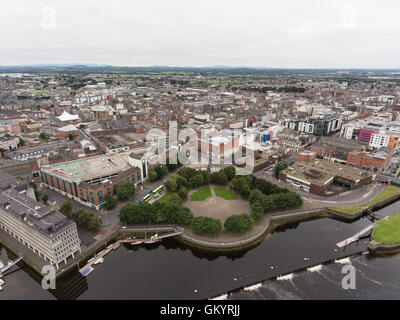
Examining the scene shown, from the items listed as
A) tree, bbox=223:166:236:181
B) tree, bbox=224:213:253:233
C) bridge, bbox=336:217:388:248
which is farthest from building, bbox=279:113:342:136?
tree, bbox=224:213:253:233

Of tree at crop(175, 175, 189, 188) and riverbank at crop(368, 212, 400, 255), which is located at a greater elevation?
tree at crop(175, 175, 189, 188)

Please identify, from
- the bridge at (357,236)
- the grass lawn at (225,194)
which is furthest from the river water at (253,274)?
the grass lawn at (225,194)

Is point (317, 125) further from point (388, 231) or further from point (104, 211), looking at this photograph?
point (104, 211)

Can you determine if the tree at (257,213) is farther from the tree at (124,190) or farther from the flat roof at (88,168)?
the flat roof at (88,168)

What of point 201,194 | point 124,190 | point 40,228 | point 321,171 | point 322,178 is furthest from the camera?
point 321,171

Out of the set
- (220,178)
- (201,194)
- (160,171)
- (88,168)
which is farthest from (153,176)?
(220,178)

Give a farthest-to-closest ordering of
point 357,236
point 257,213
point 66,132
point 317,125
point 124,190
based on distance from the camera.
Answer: point 317,125 < point 66,132 < point 124,190 < point 257,213 < point 357,236

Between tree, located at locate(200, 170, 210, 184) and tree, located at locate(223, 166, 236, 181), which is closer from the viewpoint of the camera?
tree, located at locate(200, 170, 210, 184)

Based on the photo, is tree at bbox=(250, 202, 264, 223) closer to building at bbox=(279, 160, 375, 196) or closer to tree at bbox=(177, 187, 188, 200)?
tree at bbox=(177, 187, 188, 200)
